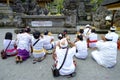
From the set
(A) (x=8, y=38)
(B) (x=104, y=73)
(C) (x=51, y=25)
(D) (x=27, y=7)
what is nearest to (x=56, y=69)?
(B) (x=104, y=73)

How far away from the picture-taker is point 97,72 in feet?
16.6

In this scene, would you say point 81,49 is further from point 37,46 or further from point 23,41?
point 23,41

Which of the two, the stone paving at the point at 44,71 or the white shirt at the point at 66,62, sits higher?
the white shirt at the point at 66,62

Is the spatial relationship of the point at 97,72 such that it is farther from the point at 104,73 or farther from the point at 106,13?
the point at 106,13

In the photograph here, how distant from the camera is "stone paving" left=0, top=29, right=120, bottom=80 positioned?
4680mm

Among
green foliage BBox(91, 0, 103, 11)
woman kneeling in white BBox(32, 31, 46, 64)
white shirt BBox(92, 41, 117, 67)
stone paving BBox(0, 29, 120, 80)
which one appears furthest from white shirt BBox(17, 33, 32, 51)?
green foliage BBox(91, 0, 103, 11)

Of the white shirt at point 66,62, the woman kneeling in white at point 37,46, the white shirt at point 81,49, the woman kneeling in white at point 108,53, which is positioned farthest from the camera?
the white shirt at point 81,49

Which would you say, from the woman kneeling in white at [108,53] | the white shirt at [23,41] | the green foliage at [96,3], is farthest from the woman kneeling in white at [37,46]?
the green foliage at [96,3]

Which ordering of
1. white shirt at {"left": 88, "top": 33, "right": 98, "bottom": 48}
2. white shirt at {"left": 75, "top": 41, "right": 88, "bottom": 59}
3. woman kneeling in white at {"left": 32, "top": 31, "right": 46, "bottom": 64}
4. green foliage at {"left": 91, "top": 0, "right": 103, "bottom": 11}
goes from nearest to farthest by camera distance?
1. woman kneeling in white at {"left": 32, "top": 31, "right": 46, "bottom": 64}
2. white shirt at {"left": 75, "top": 41, "right": 88, "bottom": 59}
3. white shirt at {"left": 88, "top": 33, "right": 98, "bottom": 48}
4. green foliage at {"left": 91, "top": 0, "right": 103, "bottom": 11}

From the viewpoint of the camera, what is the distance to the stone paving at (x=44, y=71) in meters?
4.68

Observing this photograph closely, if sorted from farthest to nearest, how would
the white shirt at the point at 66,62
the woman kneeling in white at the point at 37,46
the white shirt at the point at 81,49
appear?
the white shirt at the point at 81,49, the woman kneeling in white at the point at 37,46, the white shirt at the point at 66,62

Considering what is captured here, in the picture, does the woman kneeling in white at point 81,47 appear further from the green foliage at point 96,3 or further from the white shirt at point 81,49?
the green foliage at point 96,3

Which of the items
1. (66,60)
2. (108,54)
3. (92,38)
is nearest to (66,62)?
(66,60)

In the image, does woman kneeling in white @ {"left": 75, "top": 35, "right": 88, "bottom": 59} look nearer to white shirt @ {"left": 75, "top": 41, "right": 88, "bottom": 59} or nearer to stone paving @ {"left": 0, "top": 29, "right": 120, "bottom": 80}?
white shirt @ {"left": 75, "top": 41, "right": 88, "bottom": 59}
